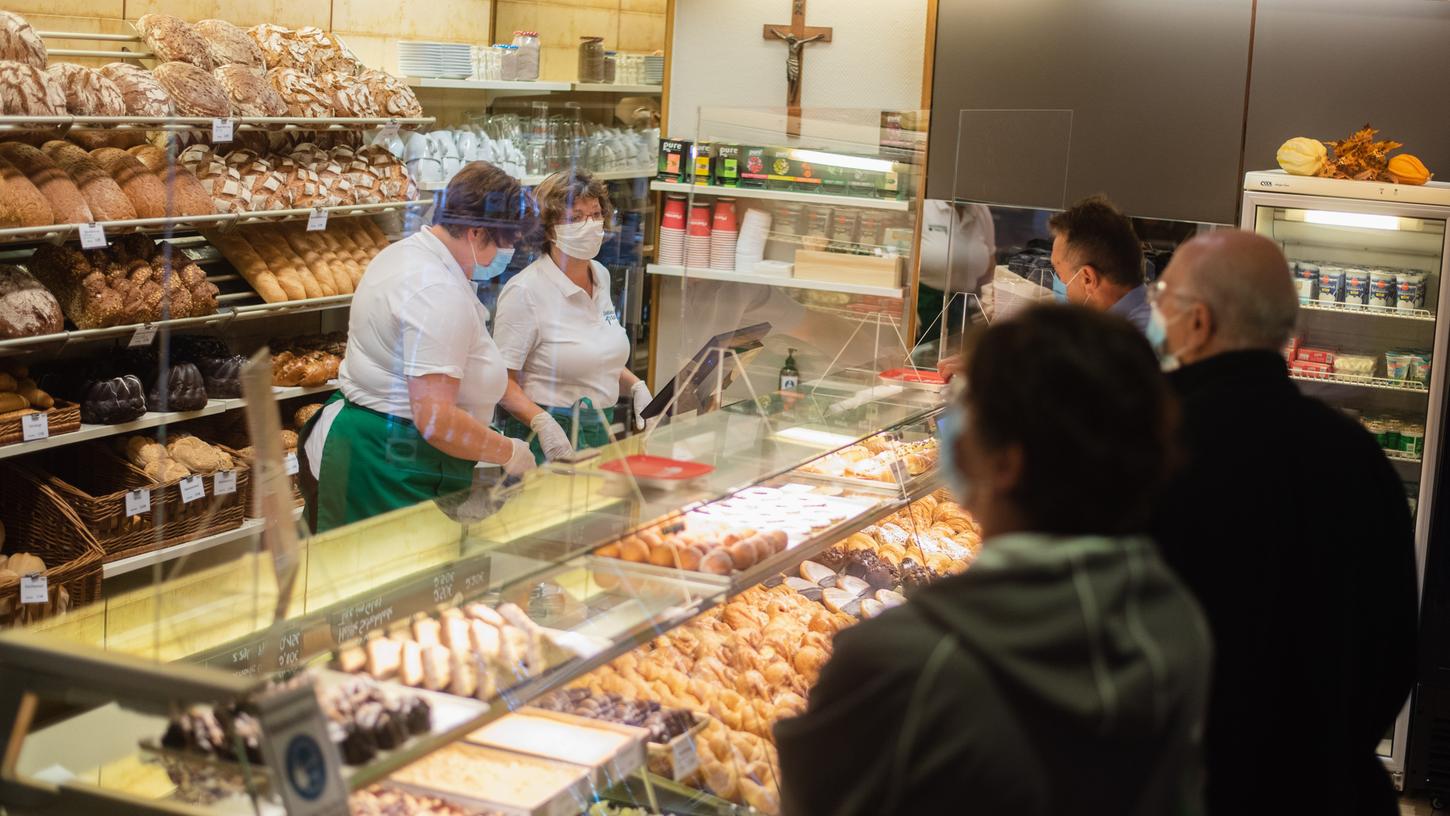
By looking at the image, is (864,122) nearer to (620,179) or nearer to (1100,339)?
(620,179)

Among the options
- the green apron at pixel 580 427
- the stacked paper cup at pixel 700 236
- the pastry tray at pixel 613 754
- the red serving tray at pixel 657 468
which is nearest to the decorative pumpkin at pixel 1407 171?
the stacked paper cup at pixel 700 236

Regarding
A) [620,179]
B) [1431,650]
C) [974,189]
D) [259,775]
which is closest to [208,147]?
[620,179]

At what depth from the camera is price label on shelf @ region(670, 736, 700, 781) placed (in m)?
2.65

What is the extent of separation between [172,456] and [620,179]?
3081 mm

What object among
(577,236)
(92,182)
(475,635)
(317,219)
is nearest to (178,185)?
(92,182)

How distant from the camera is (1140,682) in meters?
1.43

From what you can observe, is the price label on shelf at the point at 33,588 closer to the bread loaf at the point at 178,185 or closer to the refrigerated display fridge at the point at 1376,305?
the bread loaf at the point at 178,185

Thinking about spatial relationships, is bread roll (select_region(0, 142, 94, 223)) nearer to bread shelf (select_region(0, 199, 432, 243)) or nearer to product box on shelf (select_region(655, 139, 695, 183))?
bread shelf (select_region(0, 199, 432, 243))

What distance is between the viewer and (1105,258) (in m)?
3.99

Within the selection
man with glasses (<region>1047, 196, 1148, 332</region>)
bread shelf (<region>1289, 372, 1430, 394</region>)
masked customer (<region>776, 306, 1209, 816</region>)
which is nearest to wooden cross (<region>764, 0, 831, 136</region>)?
bread shelf (<region>1289, 372, 1430, 394</region>)

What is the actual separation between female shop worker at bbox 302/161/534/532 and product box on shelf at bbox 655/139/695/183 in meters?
2.62

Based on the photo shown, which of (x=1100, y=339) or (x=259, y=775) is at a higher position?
(x=1100, y=339)

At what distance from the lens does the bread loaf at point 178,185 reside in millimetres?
4680

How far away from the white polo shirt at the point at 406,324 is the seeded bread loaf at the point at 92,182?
1116 millimetres
